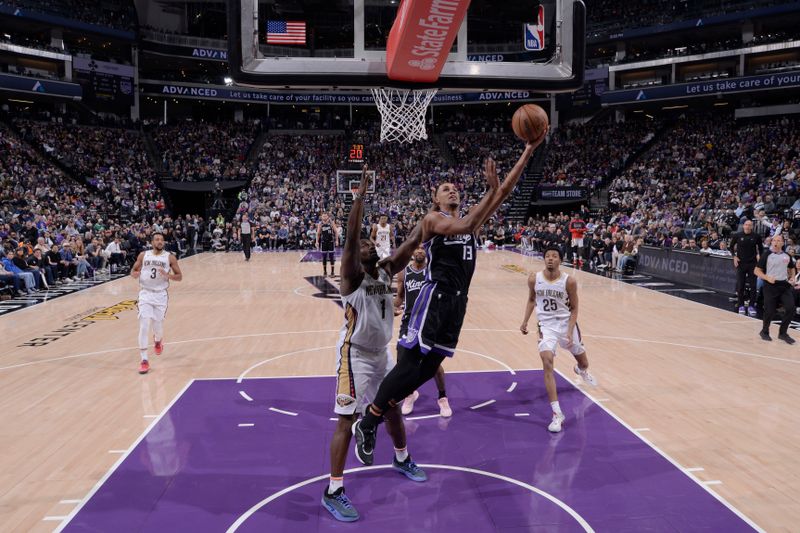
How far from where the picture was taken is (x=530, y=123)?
14.0 feet

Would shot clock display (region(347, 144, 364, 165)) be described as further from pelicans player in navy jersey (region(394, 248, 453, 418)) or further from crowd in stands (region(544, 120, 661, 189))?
pelicans player in navy jersey (region(394, 248, 453, 418))

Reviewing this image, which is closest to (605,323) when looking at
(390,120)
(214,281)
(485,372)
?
(485,372)

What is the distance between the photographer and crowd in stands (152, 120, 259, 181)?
33.8 meters

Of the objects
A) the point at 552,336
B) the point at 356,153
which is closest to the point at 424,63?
the point at 552,336

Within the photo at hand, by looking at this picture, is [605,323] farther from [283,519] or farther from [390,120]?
[283,519]

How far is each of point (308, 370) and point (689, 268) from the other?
12188 millimetres

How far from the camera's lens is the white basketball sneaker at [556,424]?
552 cm

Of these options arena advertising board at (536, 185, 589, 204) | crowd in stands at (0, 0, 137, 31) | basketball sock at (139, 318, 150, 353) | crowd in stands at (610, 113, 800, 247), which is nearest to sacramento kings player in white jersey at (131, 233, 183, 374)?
basketball sock at (139, 318, 150, 353)

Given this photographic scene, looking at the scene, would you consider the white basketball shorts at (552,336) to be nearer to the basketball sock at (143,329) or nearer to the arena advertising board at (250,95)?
the basketball sock at (143,329)

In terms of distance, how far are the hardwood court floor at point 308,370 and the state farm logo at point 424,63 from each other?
12.3ft

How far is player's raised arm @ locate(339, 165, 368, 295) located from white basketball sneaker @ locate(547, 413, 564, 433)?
2.58 metres

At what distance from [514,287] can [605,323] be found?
5056 mm

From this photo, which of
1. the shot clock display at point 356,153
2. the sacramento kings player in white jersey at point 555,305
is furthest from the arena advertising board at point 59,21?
the sacramento kings player in white jersey at point 555,305

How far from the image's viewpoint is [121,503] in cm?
419
